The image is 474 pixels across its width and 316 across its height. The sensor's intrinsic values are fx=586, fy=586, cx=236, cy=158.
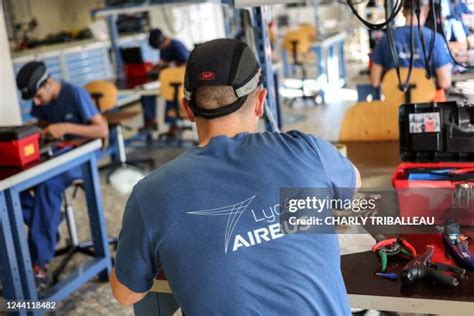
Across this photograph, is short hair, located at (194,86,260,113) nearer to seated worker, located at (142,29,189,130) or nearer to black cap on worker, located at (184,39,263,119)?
black cap on worker, located at (184,39,263,119)

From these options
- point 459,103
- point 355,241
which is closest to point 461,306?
point 355,241

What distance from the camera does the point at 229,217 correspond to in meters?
1.09

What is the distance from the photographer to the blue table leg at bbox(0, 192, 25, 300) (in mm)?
2338

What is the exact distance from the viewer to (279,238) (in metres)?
1.10

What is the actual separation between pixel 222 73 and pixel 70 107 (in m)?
2.21

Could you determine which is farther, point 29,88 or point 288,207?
point 29,88

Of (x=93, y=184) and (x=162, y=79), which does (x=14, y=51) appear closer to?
(x=162, y=79)

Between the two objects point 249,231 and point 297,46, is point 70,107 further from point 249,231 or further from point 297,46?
point 297,46

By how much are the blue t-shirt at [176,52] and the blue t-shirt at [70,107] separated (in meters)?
2.35

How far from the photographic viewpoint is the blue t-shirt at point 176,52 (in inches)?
215

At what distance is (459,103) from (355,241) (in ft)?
1.81

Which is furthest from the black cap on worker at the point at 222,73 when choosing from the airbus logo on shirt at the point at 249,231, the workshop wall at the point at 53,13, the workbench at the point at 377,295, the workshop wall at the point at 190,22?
the workshop wall at the point at 190,22

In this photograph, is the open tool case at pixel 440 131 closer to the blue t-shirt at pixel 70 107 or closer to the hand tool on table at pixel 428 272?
the hand tool on table at pixel 428 272

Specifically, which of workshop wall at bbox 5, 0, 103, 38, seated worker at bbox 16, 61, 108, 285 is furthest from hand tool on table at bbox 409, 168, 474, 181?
workshop wall at bbox 5, 0, 103, 38
